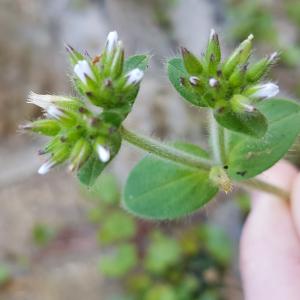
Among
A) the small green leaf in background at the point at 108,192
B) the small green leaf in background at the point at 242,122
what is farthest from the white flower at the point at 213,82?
the small green leaf in background at the point at 108,192

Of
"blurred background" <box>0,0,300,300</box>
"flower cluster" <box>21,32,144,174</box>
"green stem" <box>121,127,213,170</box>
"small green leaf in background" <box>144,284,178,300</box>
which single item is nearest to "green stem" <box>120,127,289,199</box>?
"green stem" <box>121,127,213,170</box>

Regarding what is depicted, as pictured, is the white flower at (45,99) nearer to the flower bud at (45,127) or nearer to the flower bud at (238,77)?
the flower bud at (45,127)

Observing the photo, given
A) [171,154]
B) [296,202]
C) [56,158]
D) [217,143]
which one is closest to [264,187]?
[296,202]

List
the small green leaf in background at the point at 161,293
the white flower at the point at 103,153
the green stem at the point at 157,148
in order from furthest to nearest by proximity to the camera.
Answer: the small green leaf in background at the point at 161,293 < the green stem at the point at 157,148 < the white flower at the point at 103,153

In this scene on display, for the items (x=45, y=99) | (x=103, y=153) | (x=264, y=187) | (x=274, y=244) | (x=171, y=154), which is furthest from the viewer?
(x=274, y=244)

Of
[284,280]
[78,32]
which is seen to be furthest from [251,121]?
[78,32]

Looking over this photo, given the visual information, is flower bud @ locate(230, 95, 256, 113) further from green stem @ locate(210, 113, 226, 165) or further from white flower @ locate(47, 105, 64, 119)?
white flower @ locate(47, 105, 64, 119)

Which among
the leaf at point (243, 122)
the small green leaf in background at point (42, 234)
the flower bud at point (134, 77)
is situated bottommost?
the small green leaf in background at point (42, 234)

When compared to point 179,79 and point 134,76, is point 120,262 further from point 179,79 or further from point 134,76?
point 134,76
